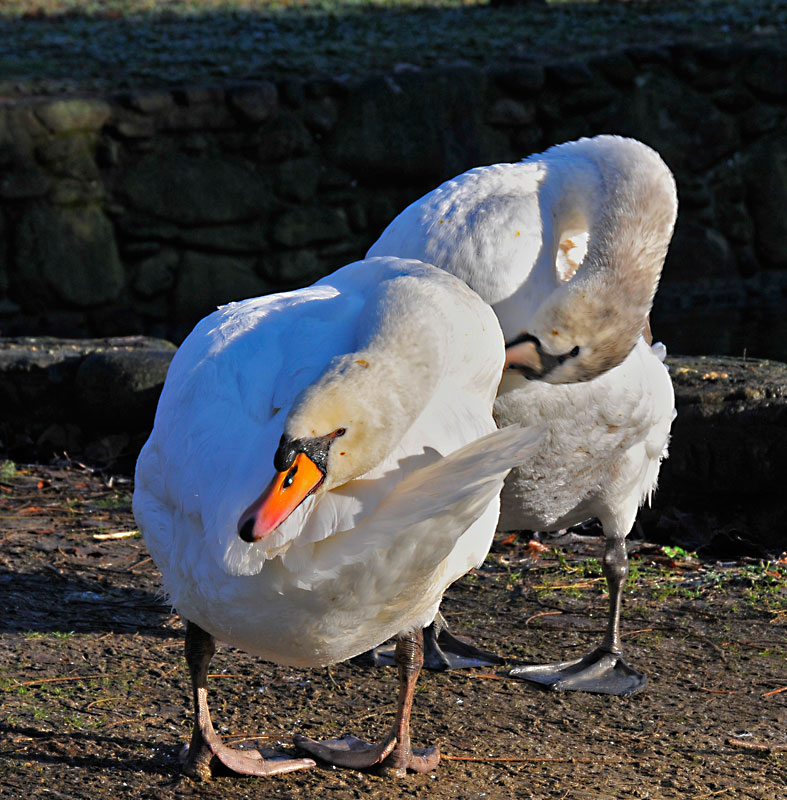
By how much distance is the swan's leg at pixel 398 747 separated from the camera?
8.71 feet

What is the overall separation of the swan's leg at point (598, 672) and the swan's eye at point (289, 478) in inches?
59.7

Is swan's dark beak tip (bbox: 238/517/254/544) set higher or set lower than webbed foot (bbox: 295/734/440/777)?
higher

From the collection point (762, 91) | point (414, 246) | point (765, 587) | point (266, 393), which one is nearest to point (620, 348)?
point (414, 246)

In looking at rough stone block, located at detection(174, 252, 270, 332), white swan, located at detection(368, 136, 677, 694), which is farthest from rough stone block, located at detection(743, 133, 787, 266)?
white swan, located at detection(368, 136, 677, 694)

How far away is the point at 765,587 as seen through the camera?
401cm

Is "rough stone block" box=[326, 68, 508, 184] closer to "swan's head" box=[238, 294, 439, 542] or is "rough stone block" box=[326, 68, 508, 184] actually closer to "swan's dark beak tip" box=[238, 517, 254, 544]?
"swan's head" box=[238, 294, 439, 542]

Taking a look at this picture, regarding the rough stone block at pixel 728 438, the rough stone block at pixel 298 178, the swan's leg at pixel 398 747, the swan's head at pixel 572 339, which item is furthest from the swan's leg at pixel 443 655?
the rough stone block at pixel 298 178

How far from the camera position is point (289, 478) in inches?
78.8

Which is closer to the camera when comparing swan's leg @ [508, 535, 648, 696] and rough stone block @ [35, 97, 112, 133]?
swan's leg @ [508, 535, 648, 696]

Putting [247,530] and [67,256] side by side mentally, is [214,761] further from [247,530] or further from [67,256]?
[67,256]

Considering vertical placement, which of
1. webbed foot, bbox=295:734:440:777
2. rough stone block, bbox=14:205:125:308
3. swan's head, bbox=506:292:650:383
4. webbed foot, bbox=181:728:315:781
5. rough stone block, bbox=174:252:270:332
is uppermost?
swan's head, bbox=506:292:650:383

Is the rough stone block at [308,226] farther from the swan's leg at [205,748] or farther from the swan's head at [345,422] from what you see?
the swan's head at [345,422]

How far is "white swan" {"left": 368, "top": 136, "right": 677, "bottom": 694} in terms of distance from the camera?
3.02m

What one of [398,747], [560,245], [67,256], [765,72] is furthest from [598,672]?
[765,72]
